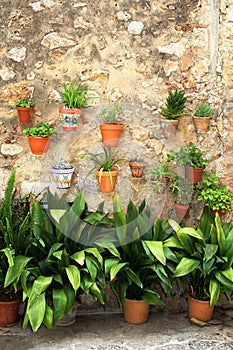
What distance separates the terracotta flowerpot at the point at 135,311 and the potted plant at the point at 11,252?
2.80ft

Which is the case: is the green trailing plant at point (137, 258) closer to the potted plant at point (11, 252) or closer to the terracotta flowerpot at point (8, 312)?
the potted plant at point (11, 252)

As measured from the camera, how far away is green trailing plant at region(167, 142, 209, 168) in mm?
3906

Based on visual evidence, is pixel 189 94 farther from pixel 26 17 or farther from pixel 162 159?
pixel 26 17

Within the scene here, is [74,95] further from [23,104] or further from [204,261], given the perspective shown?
[204,261]

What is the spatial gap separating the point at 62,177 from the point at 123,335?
52.4 inches

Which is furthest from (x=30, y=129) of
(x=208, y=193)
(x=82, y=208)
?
(x=208, y=193)

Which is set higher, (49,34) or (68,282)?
(49,34)

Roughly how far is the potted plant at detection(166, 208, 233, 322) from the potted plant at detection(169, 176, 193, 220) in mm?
172

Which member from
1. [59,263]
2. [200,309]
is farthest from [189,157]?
[59,263]

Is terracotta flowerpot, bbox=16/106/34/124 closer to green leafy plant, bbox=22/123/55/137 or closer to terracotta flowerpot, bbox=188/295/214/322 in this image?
green leafy plant, bbox=22/123/55/137

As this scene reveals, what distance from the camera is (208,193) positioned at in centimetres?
389

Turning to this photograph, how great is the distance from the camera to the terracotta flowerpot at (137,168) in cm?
389

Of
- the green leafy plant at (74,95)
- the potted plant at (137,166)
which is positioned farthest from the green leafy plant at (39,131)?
the potted plant at (137,166)

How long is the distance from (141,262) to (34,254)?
0.82m
